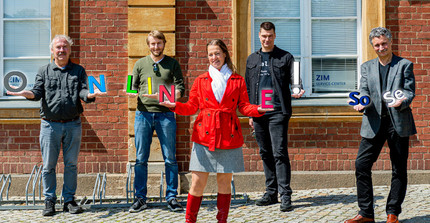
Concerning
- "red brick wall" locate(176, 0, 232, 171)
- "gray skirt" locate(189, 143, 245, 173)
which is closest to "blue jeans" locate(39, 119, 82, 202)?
"gray skirt" locate(189, 143, 245, 173)

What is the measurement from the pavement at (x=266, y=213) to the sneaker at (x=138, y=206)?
0.21 feet

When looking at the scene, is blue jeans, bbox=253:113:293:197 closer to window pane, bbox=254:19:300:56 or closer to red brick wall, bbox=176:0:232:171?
red brick wall, bbox=176:0:232:171

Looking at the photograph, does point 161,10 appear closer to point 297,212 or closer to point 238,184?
point 238,184

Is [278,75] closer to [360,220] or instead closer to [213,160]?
[213,160]

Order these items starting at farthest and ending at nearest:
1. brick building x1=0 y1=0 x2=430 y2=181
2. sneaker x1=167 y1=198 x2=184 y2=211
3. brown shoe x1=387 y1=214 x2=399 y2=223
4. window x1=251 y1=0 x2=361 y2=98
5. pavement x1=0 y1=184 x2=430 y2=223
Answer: window x1=251 y1=0 x2=361 y2=98, brick building x1=0 y1=0 x2=430 y2=181, sneaker x1=167 y1=198 x2=184 y2=211, pavement x1=0 y1=184 x2=430 y2=223, brown shoe x1=387 y1=214 x2=399 y2=223

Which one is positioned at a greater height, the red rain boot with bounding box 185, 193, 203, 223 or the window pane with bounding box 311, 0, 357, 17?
the window pane with bounding box 311, 0, 357, 17

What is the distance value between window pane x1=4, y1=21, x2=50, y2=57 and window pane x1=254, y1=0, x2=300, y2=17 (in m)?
3.22

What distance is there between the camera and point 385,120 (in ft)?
14.8

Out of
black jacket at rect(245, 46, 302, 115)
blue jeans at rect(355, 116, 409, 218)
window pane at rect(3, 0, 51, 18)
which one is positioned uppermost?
window pane at rect(3, 0, 51, 18)

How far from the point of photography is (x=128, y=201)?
6.01 meters

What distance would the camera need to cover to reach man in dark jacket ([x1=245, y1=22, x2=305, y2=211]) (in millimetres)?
5410

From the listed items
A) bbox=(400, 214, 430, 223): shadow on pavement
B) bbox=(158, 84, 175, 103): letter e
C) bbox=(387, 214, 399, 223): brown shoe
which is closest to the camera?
bbox=(158, 84, 175, 103): letter e

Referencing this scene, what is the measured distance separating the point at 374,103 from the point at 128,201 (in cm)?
324

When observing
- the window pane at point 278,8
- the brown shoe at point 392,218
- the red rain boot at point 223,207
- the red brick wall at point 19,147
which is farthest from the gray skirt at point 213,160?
the red brick wall at point 19,147
